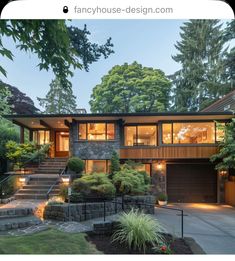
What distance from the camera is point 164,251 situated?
418cm

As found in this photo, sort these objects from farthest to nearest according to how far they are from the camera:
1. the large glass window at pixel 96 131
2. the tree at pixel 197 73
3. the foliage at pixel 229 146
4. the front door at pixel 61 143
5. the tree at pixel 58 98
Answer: the tree at pixel 197 73
the front door at pixel 61 143
the large glass window at pixel 96 131
the foliage at pixel 229 146
the tree at pixel 58 98

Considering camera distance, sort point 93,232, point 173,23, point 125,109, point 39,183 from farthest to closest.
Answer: point 125,109
point 39,183
point 93,232
point 173,23

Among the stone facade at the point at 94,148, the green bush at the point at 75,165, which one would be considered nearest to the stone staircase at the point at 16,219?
the green bush at the point at 75,165

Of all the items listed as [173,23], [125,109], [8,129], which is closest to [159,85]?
[125,109]

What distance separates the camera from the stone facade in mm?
14836

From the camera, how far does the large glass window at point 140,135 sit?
15484 millimetres

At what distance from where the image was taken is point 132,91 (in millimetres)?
24828

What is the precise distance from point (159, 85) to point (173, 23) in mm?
23561

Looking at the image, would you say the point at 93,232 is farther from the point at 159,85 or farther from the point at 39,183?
the point at 159,85

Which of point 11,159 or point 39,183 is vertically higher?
point 11,159

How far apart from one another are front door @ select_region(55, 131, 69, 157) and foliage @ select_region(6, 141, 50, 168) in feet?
9.02

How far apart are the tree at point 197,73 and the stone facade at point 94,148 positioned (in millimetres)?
12598

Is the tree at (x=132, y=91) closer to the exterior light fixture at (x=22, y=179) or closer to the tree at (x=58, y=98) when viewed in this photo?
the tree at (x=58, y=98)

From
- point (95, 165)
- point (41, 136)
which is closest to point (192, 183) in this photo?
point (95, 165)
